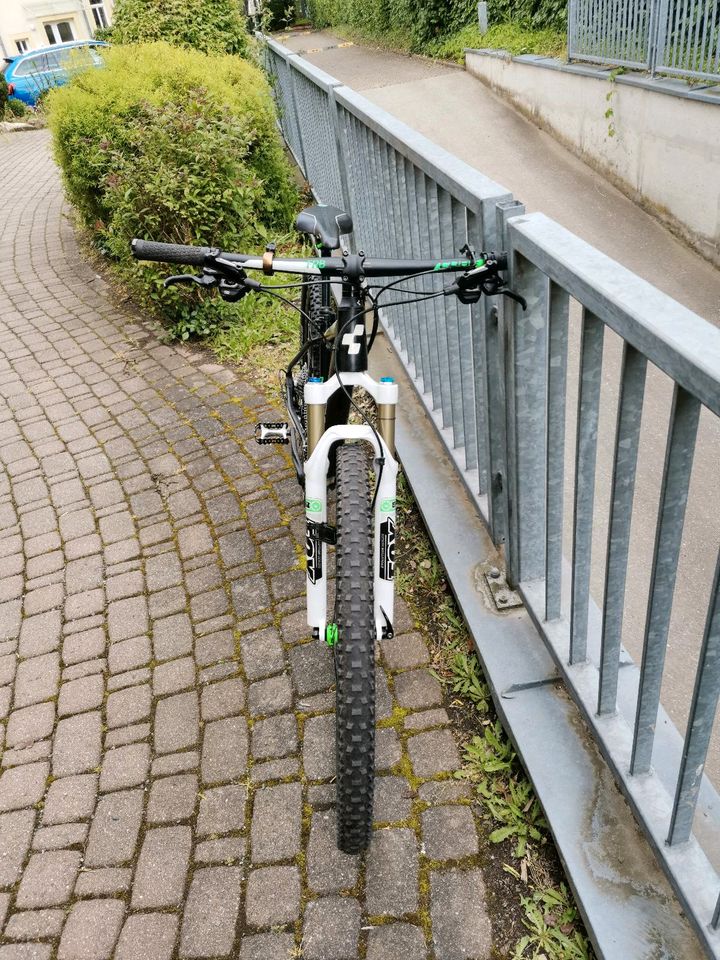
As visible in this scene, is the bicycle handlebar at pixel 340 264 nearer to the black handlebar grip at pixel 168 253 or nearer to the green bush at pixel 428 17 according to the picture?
the black handlebar grip at pixel 168 253

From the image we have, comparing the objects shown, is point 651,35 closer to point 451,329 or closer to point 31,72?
point 451,329

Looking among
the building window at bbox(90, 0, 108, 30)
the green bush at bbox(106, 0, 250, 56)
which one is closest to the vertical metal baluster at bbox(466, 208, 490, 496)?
the green bush at bbox(106, 0, 250, 56)

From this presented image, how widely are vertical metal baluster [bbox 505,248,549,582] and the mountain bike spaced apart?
95 mm

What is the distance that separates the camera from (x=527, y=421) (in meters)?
2.48

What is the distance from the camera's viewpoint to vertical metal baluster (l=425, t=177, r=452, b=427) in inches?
117

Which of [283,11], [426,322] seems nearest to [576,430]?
[426,322]

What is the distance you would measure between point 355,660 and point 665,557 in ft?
3.04

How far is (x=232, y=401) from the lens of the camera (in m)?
5.23

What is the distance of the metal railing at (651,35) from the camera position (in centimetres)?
740

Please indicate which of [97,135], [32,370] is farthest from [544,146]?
[32,370]

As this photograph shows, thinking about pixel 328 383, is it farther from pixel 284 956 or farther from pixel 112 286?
pixel 112 286

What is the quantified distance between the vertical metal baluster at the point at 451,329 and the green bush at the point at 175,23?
8160 millimetres

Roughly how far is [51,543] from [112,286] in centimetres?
429

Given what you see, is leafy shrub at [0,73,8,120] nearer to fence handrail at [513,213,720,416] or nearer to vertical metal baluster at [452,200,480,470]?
vertical metal baluster at [452,200,480,470]
